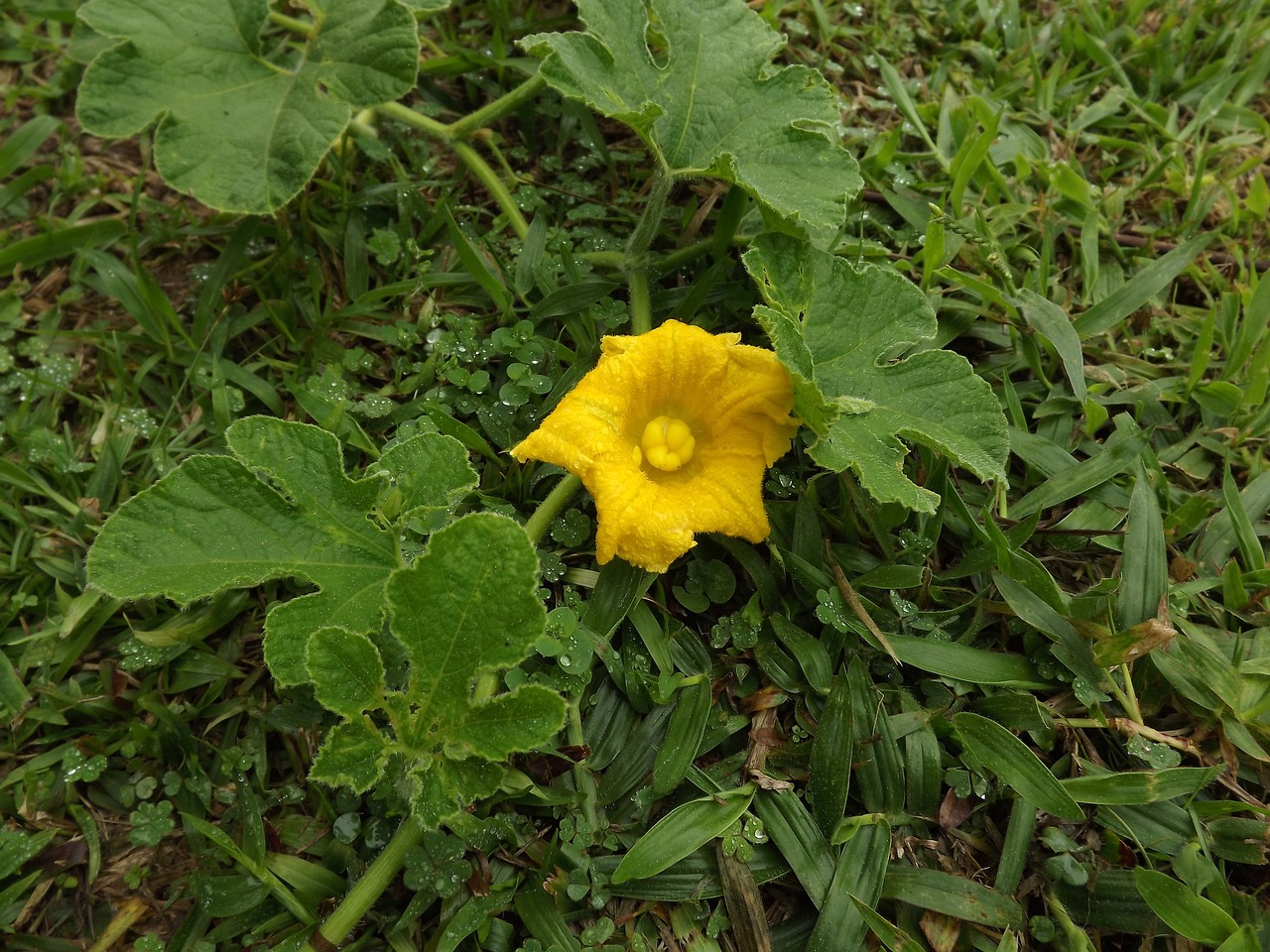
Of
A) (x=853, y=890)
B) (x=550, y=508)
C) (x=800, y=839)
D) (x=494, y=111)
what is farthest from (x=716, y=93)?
(x=853, y=890)

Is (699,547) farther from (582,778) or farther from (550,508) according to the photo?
(582,778)

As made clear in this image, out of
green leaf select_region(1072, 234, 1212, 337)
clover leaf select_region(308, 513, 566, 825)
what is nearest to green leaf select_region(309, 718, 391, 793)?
clover leaf select_region(308, 513, 566, 825)

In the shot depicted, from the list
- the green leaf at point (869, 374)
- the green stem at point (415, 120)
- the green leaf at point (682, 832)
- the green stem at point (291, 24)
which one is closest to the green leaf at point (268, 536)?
the green leaf at point (682, 832)

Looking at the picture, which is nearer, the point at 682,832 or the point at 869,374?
the point at 682,832

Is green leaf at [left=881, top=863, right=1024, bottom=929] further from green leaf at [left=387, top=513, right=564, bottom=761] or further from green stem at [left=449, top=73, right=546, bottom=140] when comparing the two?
green stem at [left=449, top=73, right=546, bottom=140]

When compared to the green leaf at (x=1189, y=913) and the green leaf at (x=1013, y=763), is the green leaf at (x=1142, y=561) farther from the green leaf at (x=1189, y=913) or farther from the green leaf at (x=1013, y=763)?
the green leaf at (x=1189, y=913)
